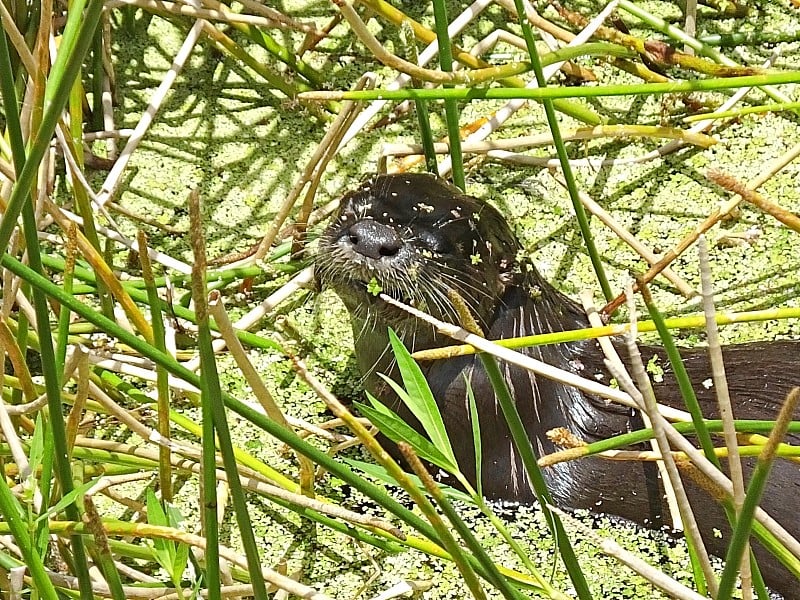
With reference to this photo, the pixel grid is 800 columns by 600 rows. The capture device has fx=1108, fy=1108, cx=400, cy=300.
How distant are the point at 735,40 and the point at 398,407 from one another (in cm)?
155

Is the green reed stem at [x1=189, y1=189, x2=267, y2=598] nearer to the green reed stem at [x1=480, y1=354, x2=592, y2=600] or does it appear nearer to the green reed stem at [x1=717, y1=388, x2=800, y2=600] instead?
the green reed stem at [x1=480, y1=354, x2=592, y2=600]

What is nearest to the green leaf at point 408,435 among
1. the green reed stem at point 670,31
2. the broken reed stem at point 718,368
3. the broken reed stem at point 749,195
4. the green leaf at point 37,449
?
the broken reed stem at point 718,368

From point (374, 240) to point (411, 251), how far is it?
0.24 ft

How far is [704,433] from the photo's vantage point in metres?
1.09

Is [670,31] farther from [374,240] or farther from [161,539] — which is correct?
[161,539]

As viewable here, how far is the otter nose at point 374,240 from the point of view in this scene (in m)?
1.95

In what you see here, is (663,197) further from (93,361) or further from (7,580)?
(7,580)

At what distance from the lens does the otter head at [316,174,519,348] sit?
6.43 feet

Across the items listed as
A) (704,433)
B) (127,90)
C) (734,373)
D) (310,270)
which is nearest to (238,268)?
(310,270)

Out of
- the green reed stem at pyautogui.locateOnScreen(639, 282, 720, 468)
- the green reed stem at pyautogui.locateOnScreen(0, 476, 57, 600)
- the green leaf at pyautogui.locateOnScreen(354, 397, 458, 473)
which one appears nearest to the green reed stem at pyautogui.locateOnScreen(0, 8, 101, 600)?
the green reed stem at pyautogui.locateOnScreen(0, 476, 57, 600)

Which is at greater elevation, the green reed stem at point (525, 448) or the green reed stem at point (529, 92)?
the green reed stem at point (529, 92)

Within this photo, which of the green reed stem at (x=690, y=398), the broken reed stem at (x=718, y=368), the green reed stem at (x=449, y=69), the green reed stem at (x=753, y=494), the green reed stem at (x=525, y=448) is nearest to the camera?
the green reed stem at (x=753, y=494)

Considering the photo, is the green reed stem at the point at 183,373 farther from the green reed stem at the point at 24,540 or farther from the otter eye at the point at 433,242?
the otter eye at the point at 433,242

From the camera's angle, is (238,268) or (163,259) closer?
(163,259)
